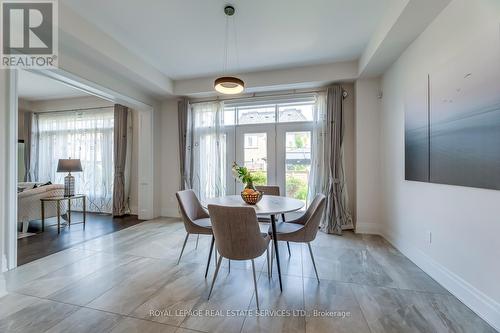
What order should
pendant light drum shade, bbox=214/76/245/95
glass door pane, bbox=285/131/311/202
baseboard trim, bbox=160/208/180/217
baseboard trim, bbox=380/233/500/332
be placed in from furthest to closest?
baseboard trim, bbox=160/208/180/217 < glass door pane, bbox=285/131/311/202 < pendant light drum shade, bbox=214/76/245/95 < baseboard trim, bbox=380/233/500/332

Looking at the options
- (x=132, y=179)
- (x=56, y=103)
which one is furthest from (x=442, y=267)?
(x=56, y=103)

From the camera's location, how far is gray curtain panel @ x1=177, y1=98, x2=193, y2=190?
4691 mm

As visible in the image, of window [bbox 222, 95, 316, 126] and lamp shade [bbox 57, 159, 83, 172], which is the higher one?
window [bbox 222, 95, 316, 126]

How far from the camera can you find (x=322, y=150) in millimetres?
4012

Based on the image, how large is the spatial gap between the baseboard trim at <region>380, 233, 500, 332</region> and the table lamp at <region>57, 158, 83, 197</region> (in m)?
5.71

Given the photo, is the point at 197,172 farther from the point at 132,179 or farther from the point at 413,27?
the point at 413,27

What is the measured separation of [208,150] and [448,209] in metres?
3.85

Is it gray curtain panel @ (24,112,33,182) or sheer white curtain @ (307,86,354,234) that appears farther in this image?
gray curtain panel @ (24,112,33,182)

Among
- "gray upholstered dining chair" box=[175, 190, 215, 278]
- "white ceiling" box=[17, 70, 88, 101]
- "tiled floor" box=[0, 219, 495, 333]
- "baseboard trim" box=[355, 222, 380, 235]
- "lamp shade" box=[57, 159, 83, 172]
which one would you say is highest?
"white ceiling" box=[17, 70, 88, 101]

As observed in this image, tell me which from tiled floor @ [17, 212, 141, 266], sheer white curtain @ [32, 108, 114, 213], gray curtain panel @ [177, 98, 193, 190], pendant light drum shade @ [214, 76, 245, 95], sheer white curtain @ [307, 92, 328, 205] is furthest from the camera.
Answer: sheer white curtain @ [32, 108, 114, 213]

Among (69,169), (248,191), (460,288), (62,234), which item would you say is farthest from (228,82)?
(69,169)

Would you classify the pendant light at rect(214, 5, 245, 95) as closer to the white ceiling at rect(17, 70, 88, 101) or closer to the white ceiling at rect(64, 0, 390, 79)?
the white ceiling at rect(64, 0, 390, 79)

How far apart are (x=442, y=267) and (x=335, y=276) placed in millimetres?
1005
